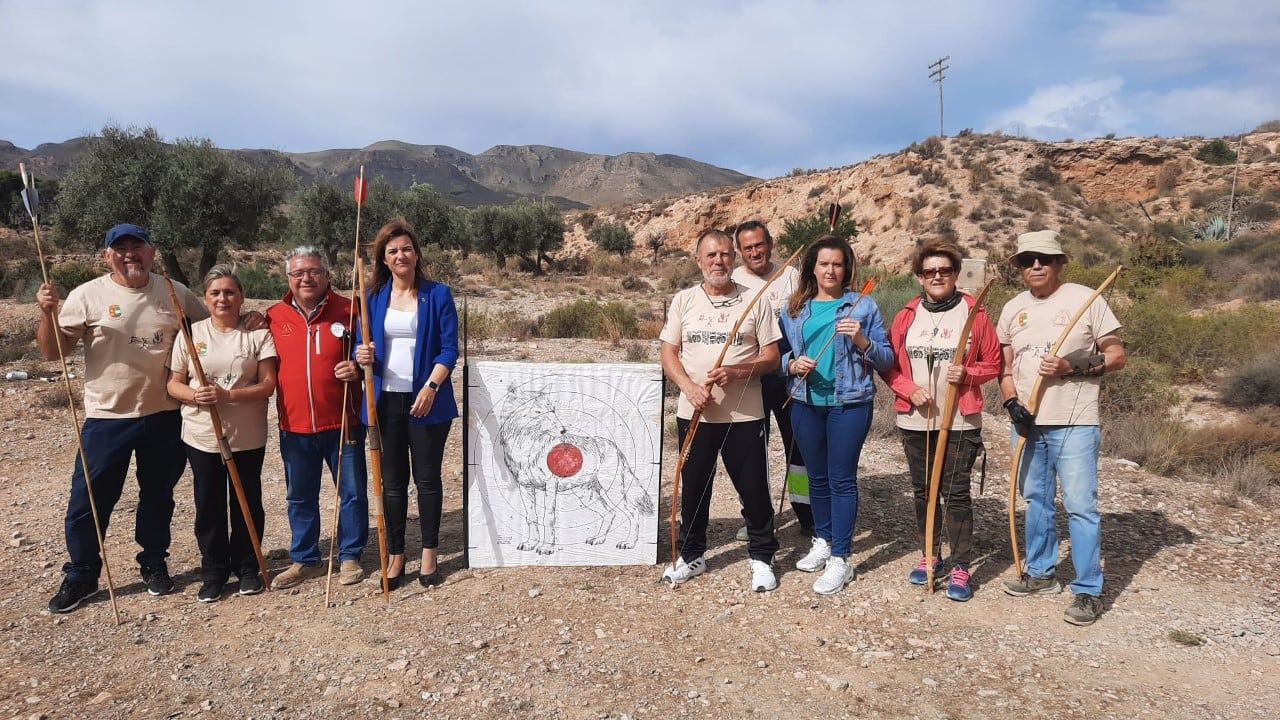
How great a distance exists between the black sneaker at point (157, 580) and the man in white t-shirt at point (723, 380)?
2.86 meters

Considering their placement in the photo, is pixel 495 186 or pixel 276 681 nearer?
pixel 276 681

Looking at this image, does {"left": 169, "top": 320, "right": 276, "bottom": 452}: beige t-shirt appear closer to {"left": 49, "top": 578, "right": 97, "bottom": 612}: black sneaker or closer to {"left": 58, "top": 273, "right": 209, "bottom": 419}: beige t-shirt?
{"left": 58, "top": 273, "right": 209, "bottom": 419}: beige t-shirt

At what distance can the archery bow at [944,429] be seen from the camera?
11.7ft

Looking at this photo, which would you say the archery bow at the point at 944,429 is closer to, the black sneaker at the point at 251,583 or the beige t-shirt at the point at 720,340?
the beige t-shirt at the point at 720,340

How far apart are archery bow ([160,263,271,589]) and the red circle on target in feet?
5.56

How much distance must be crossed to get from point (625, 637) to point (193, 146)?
21663mm

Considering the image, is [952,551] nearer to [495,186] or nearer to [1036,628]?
[1036,628]

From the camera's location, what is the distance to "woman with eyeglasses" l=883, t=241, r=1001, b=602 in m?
3.77

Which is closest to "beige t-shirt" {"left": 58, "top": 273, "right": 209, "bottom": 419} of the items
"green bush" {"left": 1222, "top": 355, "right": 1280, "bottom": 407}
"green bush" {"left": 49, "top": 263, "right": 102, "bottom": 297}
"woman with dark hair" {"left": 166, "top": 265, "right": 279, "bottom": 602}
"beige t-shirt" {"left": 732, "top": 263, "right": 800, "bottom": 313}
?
"woman with dark hair" {"left": 166, "top": 265, "right": 279, "bottom": 602}

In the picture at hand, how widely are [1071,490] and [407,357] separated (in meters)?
3.66

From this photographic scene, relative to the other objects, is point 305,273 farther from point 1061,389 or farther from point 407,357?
point 1061,389

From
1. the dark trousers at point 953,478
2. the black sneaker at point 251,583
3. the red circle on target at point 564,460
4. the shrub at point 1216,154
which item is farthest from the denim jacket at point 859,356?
the shrub at point 1216,154

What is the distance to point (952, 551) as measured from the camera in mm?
4066

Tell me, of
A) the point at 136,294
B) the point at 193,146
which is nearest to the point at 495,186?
the point at 193,146
